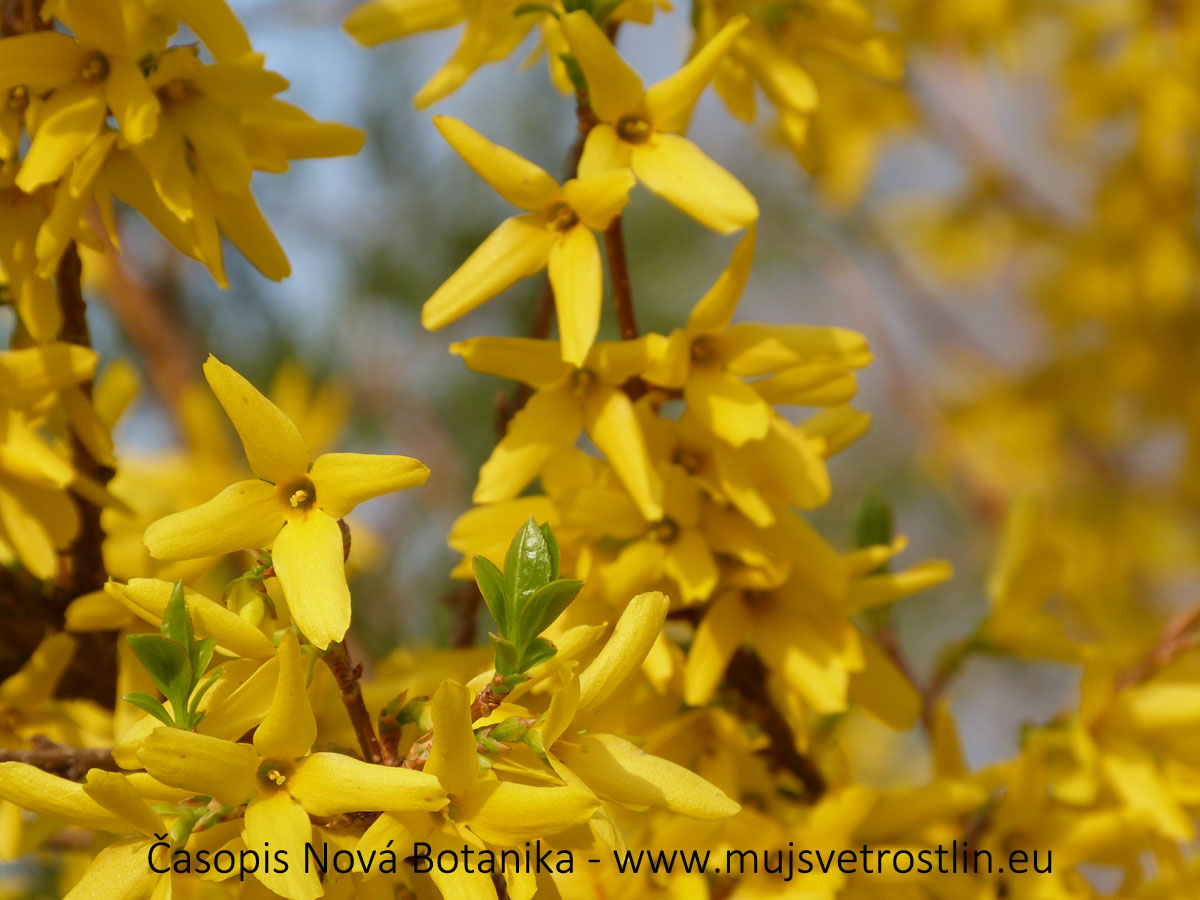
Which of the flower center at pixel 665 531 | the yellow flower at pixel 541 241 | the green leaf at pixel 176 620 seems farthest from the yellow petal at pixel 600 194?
the green leaf at pixel 176 620

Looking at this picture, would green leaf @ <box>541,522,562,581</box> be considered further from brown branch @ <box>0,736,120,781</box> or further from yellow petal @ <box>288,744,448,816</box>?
brown branch @ <box>0,736,120,781</box>

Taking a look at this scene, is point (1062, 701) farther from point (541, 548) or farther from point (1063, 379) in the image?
point (541, 548)

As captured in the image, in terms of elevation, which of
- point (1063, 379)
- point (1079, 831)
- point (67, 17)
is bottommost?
point (1063, 379)

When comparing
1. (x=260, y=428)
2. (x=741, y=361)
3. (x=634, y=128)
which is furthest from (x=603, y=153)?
(x=260, y=428)

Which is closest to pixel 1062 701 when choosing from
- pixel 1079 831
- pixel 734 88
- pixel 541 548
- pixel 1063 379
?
pixel 1063 379

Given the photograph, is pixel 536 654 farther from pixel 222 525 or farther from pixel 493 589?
pixel 222 525
